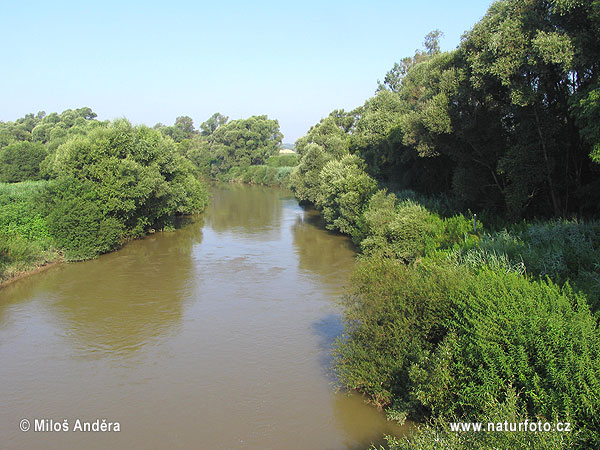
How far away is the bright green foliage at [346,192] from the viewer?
28.4 meters

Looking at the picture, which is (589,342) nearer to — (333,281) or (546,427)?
(546,427)

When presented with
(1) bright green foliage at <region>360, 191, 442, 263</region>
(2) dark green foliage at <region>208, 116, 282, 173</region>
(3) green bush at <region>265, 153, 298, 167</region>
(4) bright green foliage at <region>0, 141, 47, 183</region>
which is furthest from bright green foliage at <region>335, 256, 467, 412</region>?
(2) dark green foliage at <region>208, 116, 282, 173</region>

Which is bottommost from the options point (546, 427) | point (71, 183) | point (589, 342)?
point (546, 427)

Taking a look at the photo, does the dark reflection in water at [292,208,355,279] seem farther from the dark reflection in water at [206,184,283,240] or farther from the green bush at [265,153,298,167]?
the green bush at [265,153,298,167]

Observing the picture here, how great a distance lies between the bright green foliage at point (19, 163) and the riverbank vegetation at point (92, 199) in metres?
13.9

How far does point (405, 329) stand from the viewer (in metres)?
9.23

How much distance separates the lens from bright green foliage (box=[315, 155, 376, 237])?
93.2ft

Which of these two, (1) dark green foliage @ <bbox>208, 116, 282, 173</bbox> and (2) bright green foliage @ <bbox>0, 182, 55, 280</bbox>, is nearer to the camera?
(2) bright green foliage @ <bbox>0, 182, 55, 280</bbox>

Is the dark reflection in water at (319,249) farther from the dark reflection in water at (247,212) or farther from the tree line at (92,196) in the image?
the tree line at (92,196)

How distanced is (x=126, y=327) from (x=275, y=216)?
28080mm

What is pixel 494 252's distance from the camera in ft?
37.5

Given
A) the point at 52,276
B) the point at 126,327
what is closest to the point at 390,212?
the point at 126,327

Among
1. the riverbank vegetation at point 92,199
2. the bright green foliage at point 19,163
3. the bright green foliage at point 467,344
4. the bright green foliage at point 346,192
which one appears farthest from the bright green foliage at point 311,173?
the bright green foliage at point 467,344

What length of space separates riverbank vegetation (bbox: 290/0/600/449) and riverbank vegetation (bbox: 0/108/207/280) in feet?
45.7
